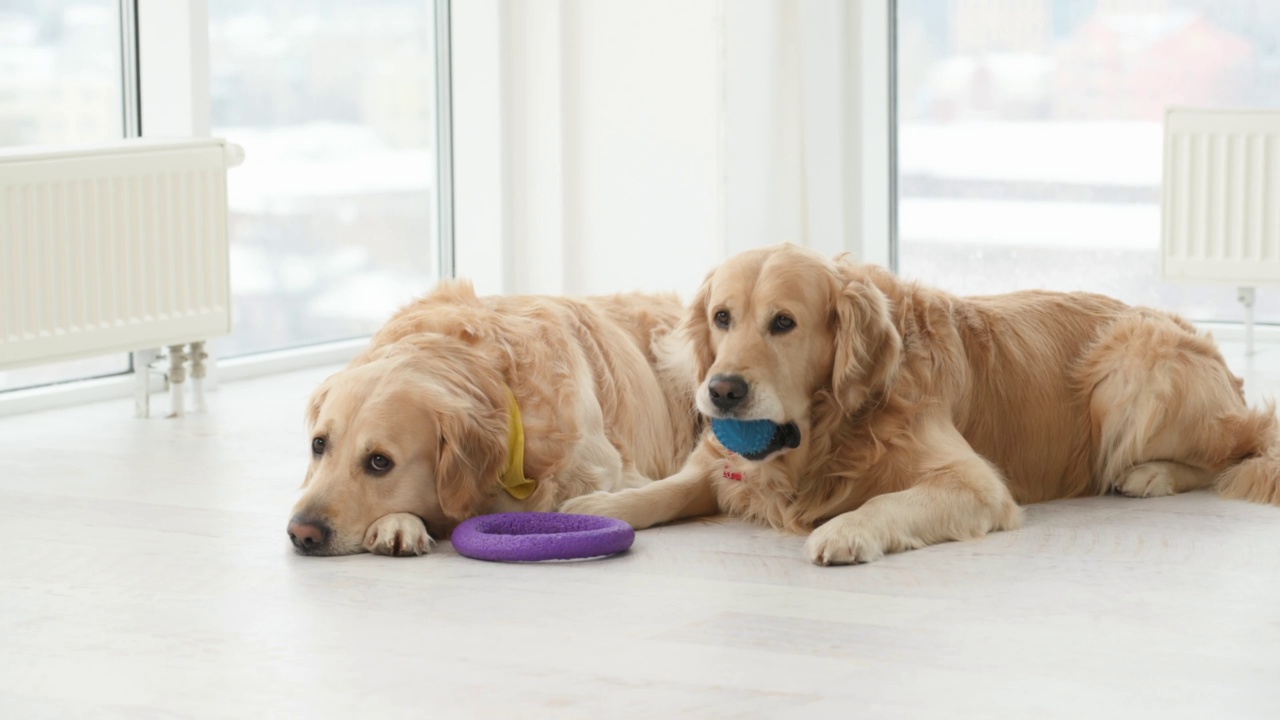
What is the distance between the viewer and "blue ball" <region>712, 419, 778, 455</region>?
9.46ft

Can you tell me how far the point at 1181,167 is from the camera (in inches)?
207

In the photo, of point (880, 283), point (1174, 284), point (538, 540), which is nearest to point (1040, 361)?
point (880, 283)

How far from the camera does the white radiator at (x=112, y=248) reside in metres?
4.02

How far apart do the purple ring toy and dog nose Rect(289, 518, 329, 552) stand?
235mm

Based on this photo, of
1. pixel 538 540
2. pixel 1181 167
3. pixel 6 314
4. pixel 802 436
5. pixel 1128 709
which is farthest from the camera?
pixel 1181 167

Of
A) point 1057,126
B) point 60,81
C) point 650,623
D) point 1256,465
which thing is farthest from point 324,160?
point 650,623

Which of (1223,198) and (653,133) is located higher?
(653,133)

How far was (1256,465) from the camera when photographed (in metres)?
3.21

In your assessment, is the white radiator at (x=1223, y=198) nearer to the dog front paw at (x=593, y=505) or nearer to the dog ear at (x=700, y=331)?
the dog ear at (x=700, y=331)

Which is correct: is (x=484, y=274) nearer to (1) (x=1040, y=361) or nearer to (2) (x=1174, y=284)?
(2) (x=1174, y=284)

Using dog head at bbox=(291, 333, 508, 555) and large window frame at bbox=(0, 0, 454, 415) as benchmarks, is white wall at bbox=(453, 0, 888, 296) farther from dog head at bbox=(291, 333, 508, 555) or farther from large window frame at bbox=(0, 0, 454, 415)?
dog head at bbox=(291, 333, 508, 555)

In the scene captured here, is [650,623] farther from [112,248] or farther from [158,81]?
[158,81]

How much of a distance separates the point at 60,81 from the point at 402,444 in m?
2.42

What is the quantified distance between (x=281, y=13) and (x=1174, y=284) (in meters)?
3.35
